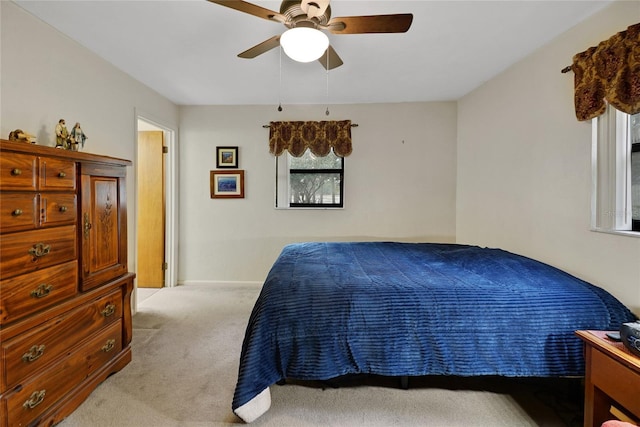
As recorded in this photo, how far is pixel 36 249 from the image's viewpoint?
4.88 feet

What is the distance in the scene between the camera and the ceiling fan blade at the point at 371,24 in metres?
1.49

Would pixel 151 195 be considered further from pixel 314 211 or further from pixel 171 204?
pixel 314 211

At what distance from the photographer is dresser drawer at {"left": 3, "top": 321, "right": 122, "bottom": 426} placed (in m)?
1.39

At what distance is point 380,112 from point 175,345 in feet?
11.1

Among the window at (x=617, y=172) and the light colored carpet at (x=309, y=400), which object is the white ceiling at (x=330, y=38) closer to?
the window at (x=617, y=172)

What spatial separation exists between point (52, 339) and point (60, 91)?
1.74m

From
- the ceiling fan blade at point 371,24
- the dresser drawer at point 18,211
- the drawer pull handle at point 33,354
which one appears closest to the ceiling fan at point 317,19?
the ceiling fan blade at point 371,24

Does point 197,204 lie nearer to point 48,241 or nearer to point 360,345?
point 48,241

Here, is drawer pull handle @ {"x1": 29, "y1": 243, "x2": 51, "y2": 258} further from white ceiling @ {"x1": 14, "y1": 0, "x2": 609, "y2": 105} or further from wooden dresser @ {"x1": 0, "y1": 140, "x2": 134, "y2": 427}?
white ceiling @ {"x1": 14, "y1": 0, "x2": 609, "y2": 105}

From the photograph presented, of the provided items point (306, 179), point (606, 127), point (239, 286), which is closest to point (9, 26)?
point (306, 179)

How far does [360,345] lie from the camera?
61.4 inches

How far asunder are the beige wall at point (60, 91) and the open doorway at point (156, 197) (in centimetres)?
75

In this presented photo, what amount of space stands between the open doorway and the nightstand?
402 centimetres

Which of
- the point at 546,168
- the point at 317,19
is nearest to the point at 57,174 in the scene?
the point at 317,19
